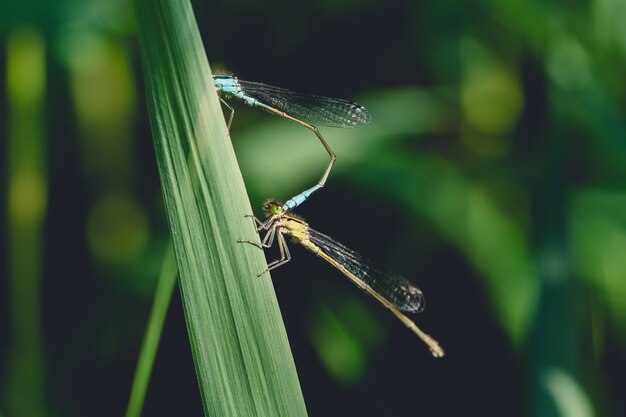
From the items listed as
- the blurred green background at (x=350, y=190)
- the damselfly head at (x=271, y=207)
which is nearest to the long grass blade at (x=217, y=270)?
the damselfly head at (x=271, y=207)

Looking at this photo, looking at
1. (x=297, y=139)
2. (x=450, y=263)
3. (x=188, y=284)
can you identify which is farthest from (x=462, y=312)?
(x=188, y=284)

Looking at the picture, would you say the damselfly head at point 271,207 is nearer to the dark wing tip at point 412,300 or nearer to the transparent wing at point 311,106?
the transparent wing at point 311,106

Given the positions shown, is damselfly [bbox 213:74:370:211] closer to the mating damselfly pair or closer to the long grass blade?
the mating damselfly pair

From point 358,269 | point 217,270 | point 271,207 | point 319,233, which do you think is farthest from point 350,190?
point 217,270

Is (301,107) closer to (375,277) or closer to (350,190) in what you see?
(375,277)

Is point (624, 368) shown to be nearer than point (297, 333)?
Yes

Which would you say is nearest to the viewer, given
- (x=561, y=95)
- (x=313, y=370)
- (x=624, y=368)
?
(x=561, y=95)

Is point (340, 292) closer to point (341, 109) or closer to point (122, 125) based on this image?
point (341, 109)
